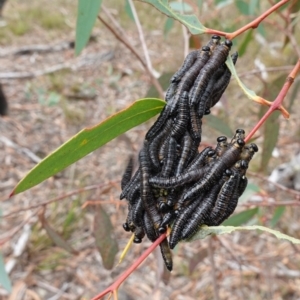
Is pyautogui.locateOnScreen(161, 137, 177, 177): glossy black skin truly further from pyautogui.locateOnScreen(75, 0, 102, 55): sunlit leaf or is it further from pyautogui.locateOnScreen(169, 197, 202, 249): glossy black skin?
pyautogui.locateOnScreen(75, 0, 102, 55): sunlit leaf

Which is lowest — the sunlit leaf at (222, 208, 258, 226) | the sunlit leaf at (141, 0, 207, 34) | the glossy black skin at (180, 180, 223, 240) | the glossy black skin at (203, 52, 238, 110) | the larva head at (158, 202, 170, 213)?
the sunlit leaf at (222, 208, 258, 226)

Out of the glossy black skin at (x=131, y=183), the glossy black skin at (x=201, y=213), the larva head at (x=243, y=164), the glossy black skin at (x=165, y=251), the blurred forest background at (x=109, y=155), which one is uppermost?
the larva head at (x=243, y=164)

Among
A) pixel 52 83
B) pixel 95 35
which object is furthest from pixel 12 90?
pixel 95 35

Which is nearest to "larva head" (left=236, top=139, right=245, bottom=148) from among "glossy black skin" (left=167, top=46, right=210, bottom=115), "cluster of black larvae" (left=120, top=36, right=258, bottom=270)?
"cluster of black larvae" (left=120, top=36, right=258, bottom=270)

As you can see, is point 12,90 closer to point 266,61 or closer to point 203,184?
point 266,61

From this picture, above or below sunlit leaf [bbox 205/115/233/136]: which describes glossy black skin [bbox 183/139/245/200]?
above

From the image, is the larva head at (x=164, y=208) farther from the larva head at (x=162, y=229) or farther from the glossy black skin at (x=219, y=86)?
the glossy black skin at (x=219, y=86)

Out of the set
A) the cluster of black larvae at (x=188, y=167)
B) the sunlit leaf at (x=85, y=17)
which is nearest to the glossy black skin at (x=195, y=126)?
the cluster of black larvae at (x=188, y=167)
